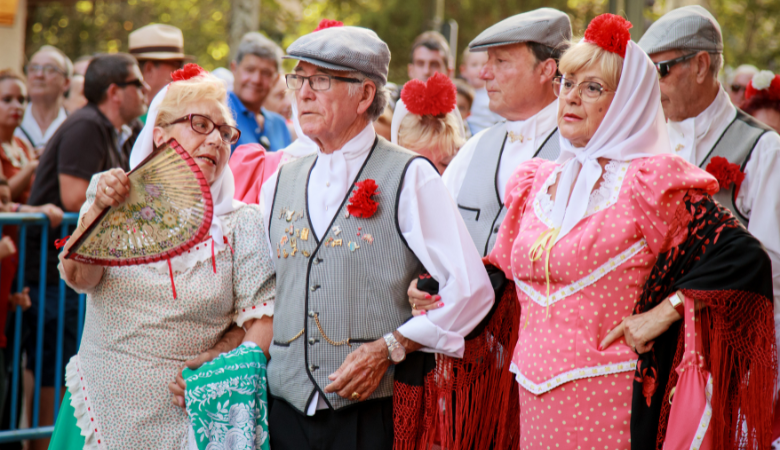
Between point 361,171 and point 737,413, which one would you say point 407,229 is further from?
point 737,413

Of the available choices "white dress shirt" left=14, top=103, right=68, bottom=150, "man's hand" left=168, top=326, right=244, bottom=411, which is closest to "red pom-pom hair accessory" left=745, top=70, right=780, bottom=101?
"man's hand" left=168, top=326, right=244, bottom=411

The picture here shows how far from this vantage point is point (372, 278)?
2725mm

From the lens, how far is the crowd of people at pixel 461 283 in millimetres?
2406

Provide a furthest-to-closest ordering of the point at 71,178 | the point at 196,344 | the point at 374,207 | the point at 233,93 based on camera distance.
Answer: the point at 233,93, the point at 71,178, the point at 196,344, the point at 374,207

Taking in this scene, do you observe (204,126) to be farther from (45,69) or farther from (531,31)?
(45,69)

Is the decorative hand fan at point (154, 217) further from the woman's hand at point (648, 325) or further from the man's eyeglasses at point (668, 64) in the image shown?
the man's eyeglasses at point (668, 64)

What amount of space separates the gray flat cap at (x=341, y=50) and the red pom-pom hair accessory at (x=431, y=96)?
45.9 inches

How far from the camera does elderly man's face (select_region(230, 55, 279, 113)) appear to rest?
18.6 ft

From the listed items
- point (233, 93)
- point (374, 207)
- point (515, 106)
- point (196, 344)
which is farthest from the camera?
point (233, 93)

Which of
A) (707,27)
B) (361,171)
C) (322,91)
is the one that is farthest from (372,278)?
(707,27)

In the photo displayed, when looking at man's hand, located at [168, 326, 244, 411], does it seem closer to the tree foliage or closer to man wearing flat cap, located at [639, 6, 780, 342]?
man wearing flat cap, located at [639, 6, 780, 342]

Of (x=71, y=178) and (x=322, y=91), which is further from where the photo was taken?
(x=71, y=178)

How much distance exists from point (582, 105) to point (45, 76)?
5857mm

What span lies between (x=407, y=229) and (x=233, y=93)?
129 inches
